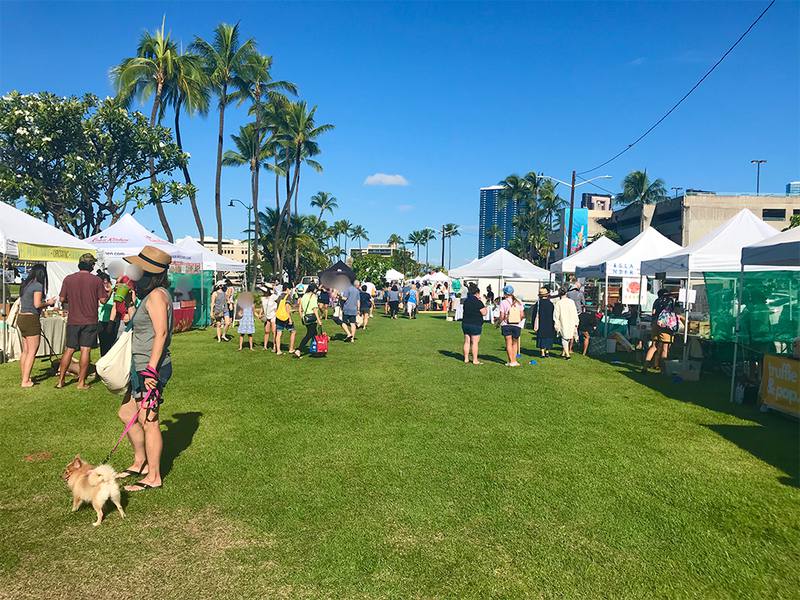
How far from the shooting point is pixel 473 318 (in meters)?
11.4

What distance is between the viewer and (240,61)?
32.8 meters

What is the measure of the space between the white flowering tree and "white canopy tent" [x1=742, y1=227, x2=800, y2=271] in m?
29.0

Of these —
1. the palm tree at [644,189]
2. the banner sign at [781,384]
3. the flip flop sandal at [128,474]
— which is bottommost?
the flip flop sandal at [128,474]

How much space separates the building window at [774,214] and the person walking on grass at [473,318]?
2236 inches

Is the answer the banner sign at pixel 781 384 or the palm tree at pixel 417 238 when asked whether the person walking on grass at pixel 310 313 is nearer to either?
the banner sign at pixel 781 384

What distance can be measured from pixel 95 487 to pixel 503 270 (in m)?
20.8

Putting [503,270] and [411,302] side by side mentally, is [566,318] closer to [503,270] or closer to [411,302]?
[503,270]

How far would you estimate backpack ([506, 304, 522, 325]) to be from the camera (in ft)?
37.4

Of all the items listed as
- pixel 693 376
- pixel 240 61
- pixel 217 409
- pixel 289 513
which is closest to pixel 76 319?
pixel 217 409

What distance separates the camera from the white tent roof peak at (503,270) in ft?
76.9

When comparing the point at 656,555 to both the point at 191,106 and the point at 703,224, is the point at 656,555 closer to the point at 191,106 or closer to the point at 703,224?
the point at 191,106

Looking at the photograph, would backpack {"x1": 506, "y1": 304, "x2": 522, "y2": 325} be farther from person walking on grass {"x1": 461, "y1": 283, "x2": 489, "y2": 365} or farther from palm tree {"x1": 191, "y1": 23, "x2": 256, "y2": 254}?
palm tree {"x1": 191, "y1": 23, "x2": 256, "y2": 254}

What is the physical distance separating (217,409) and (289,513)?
3554mm

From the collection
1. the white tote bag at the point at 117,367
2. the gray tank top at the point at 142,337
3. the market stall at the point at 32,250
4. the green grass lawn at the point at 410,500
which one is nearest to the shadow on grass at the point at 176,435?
the green grass lawn at the point at 410,500
